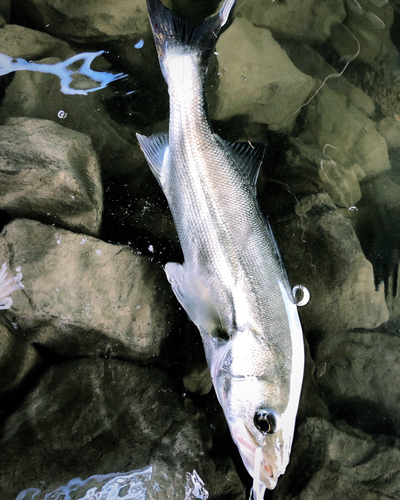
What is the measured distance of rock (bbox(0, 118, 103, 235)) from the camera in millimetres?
2322

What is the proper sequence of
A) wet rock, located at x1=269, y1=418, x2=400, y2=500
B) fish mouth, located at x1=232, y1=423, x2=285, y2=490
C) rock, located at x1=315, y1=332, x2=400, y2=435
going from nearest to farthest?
fish mouth, located at x1=232, y1=423, x2=285, y2=490 → wet rock, located at x1=269, y1=418, x2=400, y2=500 → rock, located at x1=315, y1=332, x2=400, y2=435

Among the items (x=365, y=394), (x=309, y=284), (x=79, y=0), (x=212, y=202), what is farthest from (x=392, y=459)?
(x=79, y=0)

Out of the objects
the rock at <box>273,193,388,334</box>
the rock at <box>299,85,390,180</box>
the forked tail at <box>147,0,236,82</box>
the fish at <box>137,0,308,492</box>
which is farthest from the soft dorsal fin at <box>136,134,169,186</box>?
the rock at <box>299,85,390,180</box>

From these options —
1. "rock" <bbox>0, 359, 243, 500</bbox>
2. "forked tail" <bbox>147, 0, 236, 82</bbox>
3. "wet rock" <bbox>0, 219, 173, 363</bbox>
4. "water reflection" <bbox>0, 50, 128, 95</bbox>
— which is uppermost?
"forked tail" <bbox>147, 0, 236, 82</bbox>

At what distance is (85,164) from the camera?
8.40ft

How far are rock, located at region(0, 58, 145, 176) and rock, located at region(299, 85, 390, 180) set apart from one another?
160cm

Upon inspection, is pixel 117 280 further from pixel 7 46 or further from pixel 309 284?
pixel 7 46

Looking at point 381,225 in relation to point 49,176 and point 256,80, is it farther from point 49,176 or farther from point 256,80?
point 49,176

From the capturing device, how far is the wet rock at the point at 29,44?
278 centimetres

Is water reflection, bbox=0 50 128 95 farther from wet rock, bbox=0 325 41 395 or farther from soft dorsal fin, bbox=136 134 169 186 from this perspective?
wet rock, bbox=0 325 41 395

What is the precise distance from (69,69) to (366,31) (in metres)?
2.76

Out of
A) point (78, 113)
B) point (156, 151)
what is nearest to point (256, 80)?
point (156, 151)

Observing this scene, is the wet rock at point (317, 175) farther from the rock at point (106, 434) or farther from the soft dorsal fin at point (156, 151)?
the rock at point (106, 434)

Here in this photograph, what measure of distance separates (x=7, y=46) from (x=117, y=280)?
6.97 ft
